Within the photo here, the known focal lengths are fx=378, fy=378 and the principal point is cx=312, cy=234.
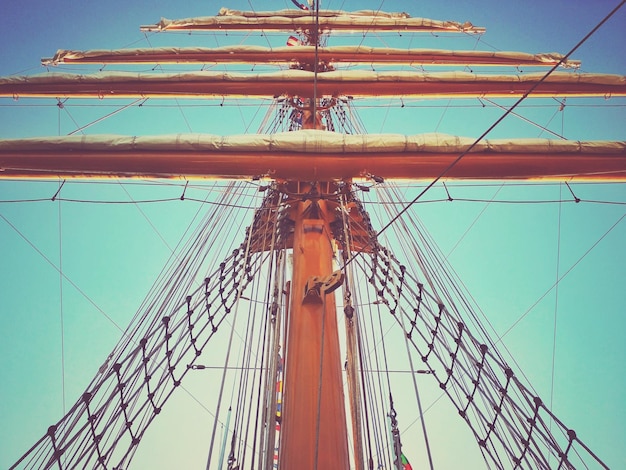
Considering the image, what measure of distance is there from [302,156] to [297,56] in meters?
6.28

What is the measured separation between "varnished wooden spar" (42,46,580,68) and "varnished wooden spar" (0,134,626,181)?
5.84 m

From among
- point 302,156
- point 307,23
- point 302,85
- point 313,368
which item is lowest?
point 313,368

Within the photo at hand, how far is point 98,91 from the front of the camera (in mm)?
7246

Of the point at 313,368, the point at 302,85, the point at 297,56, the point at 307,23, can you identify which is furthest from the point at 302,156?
the point at 307,23

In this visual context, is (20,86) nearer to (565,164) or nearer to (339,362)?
(339,362)

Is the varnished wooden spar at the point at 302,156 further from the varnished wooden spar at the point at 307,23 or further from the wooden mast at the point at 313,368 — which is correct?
the varnished wooden spar at the point at 307,23

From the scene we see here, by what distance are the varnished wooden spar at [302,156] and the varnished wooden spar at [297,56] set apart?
19.2 ft

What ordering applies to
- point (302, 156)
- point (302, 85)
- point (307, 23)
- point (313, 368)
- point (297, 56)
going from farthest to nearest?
point (307, 23), point (297, 56), point (302, 85), point (302, 156), point (313, 368)

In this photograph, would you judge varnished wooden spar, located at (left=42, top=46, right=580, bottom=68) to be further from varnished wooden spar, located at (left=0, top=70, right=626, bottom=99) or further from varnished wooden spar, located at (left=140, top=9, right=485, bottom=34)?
varnished wooden spar, located at (left=0, top=70, right=626, bottom=99)

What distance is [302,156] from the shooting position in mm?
4098

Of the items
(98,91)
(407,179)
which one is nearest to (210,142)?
(407,179)

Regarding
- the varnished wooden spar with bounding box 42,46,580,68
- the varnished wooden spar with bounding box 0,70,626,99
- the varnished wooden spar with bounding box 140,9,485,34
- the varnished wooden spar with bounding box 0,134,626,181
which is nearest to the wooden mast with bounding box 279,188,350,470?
the varnished wooden spar with bounding box 0,134,626,181

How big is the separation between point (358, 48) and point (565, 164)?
22.2 feet

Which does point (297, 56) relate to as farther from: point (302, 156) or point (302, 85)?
point (302, 156)
